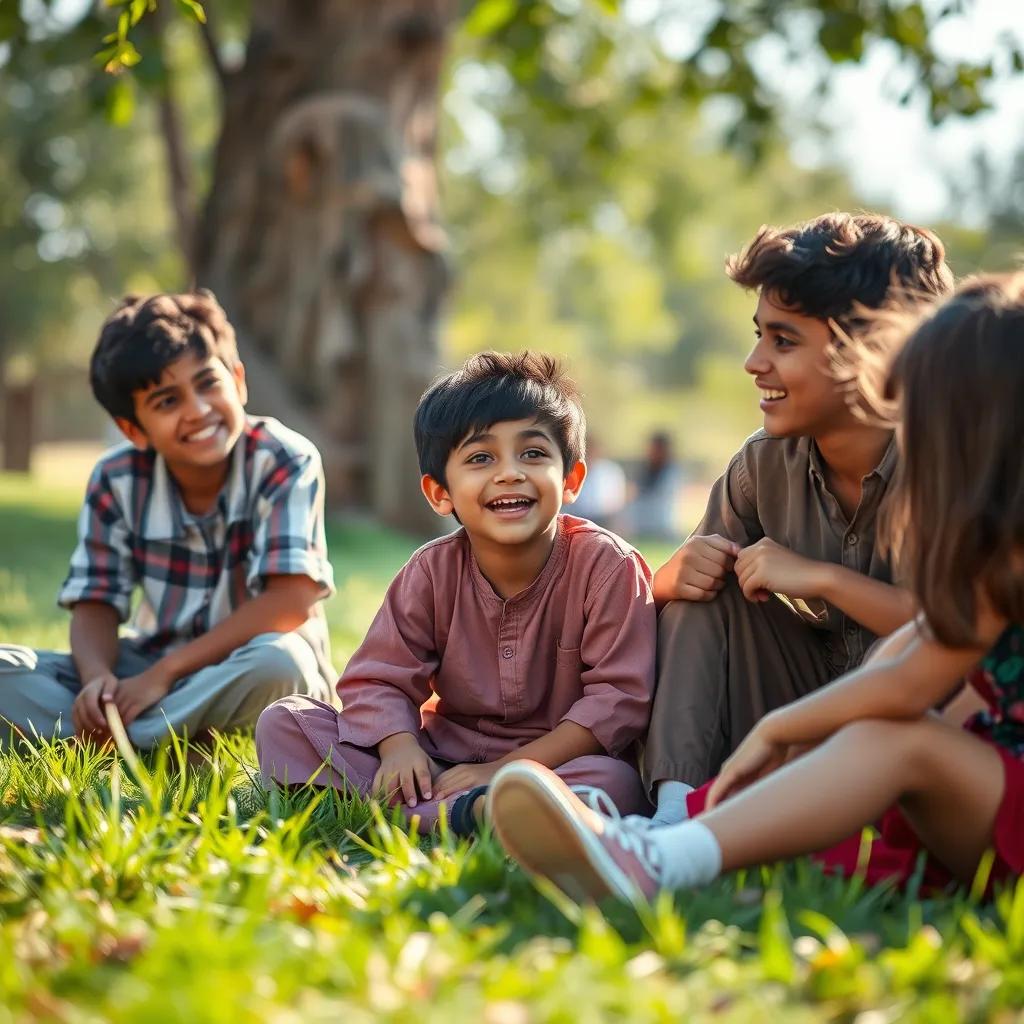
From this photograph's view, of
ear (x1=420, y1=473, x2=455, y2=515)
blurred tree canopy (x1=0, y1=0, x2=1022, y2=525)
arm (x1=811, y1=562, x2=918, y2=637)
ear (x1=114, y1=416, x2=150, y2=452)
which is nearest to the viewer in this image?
arm (x1=811, y1=562, x2=918, y2=637)

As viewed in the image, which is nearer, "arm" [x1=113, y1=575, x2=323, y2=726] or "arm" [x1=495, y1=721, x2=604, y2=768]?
"arm" [x1=495, y1=721, x2=604, y2=768]

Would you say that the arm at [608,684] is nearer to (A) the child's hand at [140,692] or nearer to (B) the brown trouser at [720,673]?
(B) the brown trouser at [720,673]

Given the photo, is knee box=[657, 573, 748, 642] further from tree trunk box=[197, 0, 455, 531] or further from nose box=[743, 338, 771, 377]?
tree trunk box=[197, 0, 455, 531]

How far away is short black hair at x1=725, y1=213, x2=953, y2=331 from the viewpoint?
3.11m

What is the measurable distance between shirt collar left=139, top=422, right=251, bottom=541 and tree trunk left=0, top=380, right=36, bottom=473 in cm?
Answer: 2215

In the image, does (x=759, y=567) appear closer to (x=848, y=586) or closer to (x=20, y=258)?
(x=848, y=586)

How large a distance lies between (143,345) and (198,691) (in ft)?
3.26

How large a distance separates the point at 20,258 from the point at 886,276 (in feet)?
75.8

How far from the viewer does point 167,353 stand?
3.96 meters

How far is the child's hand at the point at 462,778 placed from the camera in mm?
3082

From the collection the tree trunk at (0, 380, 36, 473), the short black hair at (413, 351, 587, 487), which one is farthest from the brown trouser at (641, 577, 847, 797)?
the tree trunk at (0, 380, 36, 473)

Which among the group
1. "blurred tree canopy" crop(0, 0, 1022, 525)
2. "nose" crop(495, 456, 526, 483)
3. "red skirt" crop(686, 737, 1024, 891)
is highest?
"blurred tree canopy" crop(0, 0, 1022, 525)

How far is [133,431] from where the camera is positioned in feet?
13.4

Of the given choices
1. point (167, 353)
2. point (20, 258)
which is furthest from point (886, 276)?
point (20, 258)
